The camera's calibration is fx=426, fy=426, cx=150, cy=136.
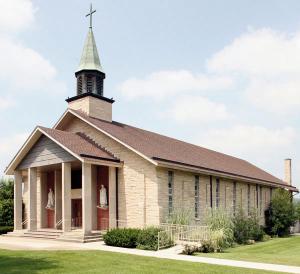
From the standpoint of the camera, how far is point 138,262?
15492mm

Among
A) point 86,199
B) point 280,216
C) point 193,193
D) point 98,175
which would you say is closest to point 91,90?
point 98,175

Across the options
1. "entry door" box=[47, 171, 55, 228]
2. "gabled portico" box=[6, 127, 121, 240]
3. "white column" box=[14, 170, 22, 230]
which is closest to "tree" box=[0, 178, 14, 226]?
"gabled portico" box=[6, 127, 121, 240]

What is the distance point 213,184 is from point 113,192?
8.19 metres

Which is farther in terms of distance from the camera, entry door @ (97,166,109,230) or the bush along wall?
entry door @ (97,166,109,230)

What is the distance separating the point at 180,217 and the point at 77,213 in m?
8.04

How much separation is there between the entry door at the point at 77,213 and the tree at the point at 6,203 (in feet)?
22.3

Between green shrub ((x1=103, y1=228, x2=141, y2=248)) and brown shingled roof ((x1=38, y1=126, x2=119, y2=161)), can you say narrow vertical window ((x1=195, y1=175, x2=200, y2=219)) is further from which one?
green shrub ((x1=103, y1=228, x2=141, y2=248))

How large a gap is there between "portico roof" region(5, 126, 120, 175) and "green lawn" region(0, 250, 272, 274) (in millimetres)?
7356

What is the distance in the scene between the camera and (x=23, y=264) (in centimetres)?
1468

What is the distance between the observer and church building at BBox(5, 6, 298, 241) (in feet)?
80.0

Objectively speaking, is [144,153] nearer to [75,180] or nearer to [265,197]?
[75,180]

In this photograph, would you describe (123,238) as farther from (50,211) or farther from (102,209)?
(50,211)

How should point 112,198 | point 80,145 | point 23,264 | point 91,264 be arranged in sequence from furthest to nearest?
point 112,198
point 80,145
point 91,264
point 23,264

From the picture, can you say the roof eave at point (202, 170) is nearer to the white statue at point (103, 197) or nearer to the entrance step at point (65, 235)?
the white statue at point (103, 197)
